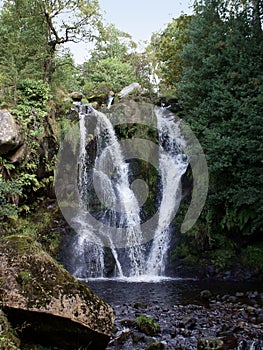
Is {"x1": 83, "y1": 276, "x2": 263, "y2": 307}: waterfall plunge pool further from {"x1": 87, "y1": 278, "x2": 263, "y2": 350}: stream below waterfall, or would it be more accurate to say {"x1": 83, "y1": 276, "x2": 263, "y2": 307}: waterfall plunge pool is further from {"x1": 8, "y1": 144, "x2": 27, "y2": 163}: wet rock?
{"x1": 8, "y1": 144, "x2": 27, "y2": 163}: wet rock

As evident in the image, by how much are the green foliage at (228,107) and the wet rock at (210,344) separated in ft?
15.0

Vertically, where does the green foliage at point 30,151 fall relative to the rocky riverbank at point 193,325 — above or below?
above

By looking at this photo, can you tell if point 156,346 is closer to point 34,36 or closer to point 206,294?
point 206,294

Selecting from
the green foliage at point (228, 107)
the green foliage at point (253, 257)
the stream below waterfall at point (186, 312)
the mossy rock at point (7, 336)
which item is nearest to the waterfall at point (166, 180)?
the stream below waterfall at point (186, 312)

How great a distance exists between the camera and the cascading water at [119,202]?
10055mm

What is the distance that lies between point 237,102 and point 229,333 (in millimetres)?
6496

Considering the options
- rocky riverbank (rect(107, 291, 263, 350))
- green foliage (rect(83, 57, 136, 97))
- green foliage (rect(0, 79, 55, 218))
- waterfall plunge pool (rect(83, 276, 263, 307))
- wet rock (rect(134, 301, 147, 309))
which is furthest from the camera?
green foliage (rect(83, 57, 136, 97))

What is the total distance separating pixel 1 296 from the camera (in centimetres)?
368

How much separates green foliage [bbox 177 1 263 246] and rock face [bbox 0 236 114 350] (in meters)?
6.16

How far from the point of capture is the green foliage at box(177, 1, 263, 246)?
9.01 metres

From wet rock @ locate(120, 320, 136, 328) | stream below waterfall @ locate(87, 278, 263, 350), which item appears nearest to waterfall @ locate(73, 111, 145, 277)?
stream below waterfall @ locate(87, 278, 263, 350)

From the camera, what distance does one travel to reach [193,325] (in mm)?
5625

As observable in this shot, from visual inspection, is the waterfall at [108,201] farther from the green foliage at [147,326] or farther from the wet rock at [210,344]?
the wet rock at [210,344]

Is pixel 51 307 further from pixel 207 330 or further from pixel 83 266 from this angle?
pixel 83 266
